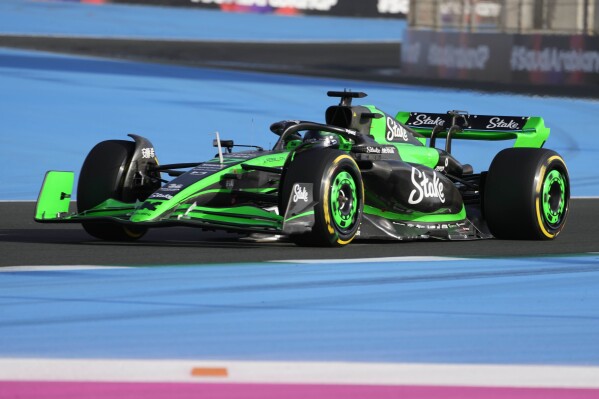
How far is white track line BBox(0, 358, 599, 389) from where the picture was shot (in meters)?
5.77

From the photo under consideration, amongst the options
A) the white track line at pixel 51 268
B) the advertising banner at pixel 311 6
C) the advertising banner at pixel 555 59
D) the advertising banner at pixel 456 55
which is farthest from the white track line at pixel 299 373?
the advertising banner at pixel 311 6

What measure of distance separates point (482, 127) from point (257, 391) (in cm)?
733

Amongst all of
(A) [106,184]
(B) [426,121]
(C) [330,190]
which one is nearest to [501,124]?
(B) [426,121]

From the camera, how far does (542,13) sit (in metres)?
29.7

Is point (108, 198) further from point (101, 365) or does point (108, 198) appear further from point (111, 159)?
point (101, 365)

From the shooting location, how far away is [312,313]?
7.36 meters

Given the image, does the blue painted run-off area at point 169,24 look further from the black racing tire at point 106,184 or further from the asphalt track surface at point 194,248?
the black racing tire at point 106,184

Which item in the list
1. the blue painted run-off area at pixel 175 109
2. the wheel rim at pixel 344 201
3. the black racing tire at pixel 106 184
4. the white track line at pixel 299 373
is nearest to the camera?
the white track line at pixel 299 373

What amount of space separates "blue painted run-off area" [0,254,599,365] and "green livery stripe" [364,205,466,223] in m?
1.64

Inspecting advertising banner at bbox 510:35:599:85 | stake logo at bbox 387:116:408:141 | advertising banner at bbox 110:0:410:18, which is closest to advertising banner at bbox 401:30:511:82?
advertising banner at bbox 510:35:599:85

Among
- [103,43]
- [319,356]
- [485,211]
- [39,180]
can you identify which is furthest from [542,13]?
[319,356]

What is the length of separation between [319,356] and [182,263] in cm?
316

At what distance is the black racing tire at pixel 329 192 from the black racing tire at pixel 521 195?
1.32m

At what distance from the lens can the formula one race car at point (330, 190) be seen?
9992mm
